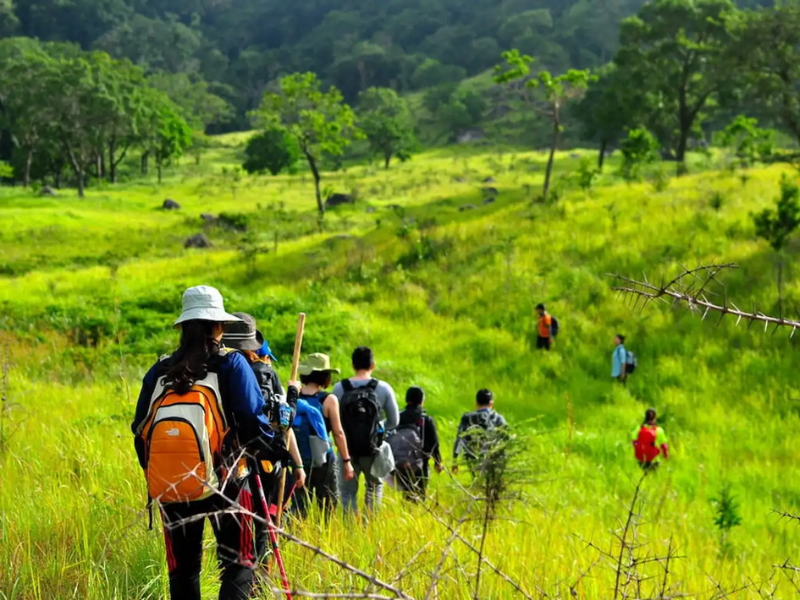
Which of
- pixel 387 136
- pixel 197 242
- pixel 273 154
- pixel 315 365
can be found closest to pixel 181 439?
pixel 315 365

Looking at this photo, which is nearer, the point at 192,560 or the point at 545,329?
the point at 192,560

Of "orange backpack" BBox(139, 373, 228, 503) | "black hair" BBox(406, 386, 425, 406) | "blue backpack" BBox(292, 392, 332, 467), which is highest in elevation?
"orange backpack" BBox(139, 373, 228, 503)

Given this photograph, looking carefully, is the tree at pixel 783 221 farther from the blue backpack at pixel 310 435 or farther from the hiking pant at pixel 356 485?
the blue backpack at pixel 310 435

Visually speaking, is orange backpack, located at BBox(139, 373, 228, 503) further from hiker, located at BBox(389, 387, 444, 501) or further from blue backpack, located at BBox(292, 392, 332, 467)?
hiker, located at BBox(389, 387, 444, 501)

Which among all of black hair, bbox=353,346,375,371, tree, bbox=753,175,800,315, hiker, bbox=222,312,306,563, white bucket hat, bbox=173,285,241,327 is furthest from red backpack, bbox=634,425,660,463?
tree, bbox=753,175,800,315

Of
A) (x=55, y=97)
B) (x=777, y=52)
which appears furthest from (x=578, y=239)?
(x=55, y=97)

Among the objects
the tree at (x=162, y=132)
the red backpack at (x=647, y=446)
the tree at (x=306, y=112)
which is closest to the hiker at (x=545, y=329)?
the red backpack at (x=647, y=446)

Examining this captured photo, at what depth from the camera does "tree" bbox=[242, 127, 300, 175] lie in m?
63.1

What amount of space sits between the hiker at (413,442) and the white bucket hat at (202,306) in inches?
120

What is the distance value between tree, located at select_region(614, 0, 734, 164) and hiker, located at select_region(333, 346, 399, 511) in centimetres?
3333

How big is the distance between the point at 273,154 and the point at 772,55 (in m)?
50.6

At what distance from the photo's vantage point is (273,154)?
6338 centimetres

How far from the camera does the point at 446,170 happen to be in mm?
55781

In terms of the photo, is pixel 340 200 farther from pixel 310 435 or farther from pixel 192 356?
pixel 192 356
